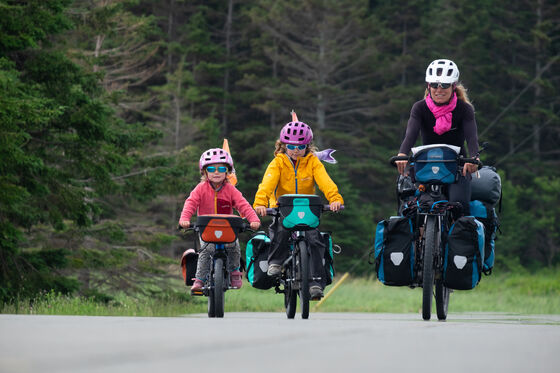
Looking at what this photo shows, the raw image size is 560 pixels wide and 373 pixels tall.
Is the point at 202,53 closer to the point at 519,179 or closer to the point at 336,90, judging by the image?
the point at 336,90

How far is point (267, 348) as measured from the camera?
401 centimetres

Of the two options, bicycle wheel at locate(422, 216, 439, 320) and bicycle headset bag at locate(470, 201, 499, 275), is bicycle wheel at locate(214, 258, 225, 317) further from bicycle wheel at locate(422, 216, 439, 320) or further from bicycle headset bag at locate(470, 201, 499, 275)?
bicycle headset bag at locate(470, 201, 499, 275)

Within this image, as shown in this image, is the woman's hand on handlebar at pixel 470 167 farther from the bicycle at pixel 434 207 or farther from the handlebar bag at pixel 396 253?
the handlebar bag at pixel 396 253

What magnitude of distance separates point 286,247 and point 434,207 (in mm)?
1342

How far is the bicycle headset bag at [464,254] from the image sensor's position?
7.46m

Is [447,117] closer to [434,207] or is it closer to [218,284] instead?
[434,207]

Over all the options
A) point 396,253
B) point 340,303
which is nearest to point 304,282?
point 396,253

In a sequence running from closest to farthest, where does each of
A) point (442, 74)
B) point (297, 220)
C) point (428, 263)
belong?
point (428, 263) < point (442, 74) < point (297, 220)

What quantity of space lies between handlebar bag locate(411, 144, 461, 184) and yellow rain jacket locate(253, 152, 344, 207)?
1040mm

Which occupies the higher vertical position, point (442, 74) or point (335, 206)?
point (442, 74)

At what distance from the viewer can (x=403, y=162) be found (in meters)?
7.80

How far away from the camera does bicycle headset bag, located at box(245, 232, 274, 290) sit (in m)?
8.55

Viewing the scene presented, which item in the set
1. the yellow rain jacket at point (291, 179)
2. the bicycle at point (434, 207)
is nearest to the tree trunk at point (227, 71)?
the yellow rain jacket at point (291, 179)

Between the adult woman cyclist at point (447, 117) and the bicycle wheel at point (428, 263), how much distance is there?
41cm
